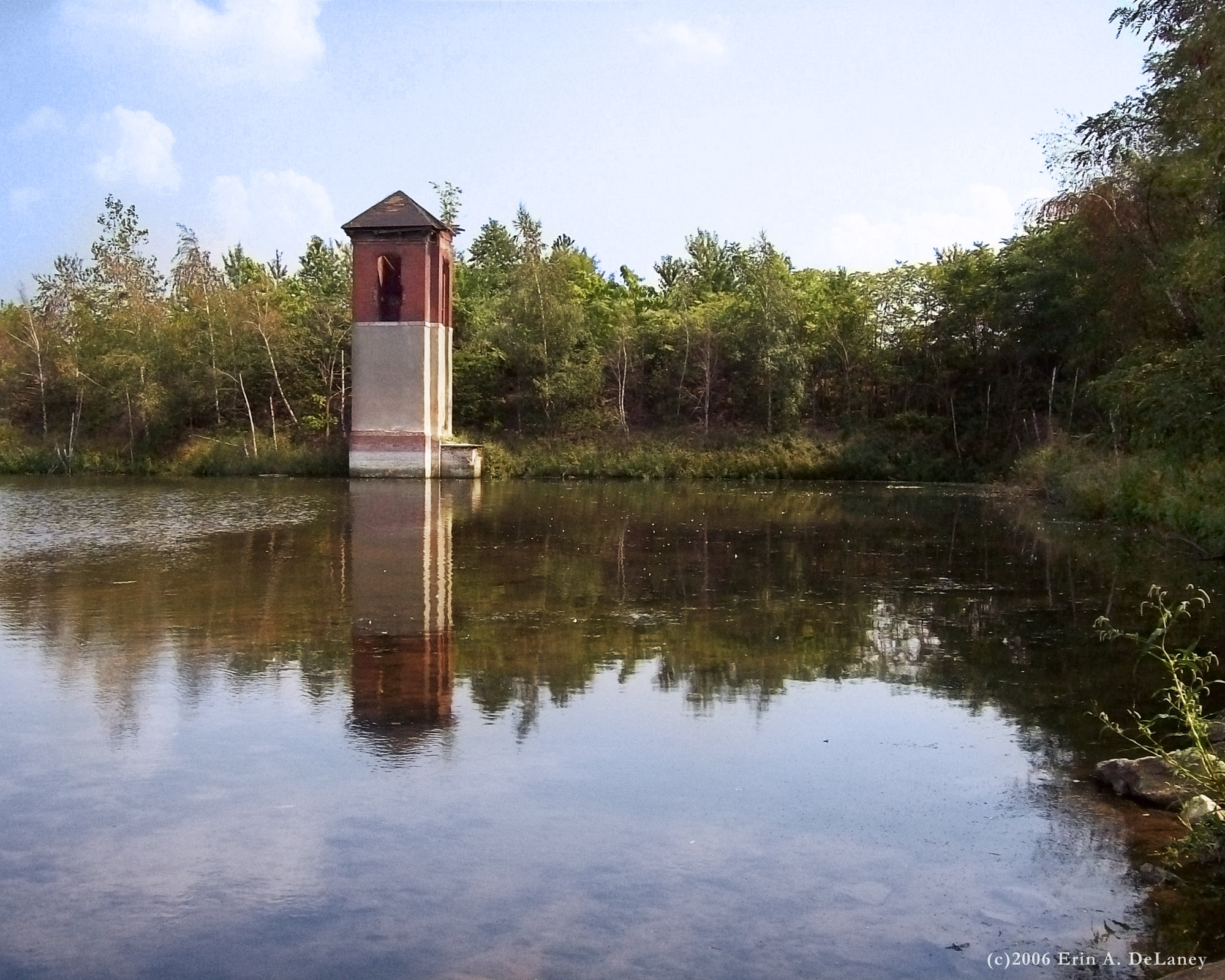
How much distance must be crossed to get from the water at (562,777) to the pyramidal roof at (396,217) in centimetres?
2535

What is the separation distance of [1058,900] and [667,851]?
166 centimetres

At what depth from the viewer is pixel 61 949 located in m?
4.28

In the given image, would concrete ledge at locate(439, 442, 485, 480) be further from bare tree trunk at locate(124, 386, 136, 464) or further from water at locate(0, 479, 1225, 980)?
water at locate(0, 479, 1225, 980)

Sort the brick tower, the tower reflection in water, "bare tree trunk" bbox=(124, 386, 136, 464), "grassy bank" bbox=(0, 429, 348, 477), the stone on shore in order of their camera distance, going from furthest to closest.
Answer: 1. "bare tree trunk" bbox=(124, 386, 136, 464)
2. "grassy bank" bbox=(0, 429, 348, 477)
3. the brick tower
4. the tower reflection in water
5. the stone on shore

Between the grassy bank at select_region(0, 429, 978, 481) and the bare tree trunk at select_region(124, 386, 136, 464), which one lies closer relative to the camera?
the grassy bank at select_region(0, 429, 978, 481)

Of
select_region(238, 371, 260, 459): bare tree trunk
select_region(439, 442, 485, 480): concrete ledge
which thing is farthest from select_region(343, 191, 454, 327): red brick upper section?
select_region(238, 371, 260, 459): bare tree trunk

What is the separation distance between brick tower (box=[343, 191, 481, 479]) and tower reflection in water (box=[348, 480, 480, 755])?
15.4 m

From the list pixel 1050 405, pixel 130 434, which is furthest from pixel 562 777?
pixel 130 434

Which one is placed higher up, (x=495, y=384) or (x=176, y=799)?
(x=495, y=384)

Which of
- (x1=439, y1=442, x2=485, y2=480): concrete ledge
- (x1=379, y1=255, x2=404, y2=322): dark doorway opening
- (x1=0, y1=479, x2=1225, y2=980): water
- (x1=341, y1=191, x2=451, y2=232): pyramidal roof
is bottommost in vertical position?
(x1=0, y1=479, x2=1225, y2=980): water

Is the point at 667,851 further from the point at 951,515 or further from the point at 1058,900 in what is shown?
the point at 951,515

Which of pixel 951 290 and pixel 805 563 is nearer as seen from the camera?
pixel 805 563

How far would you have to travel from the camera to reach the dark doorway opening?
38.5m

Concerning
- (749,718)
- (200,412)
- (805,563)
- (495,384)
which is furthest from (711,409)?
(749,718)
